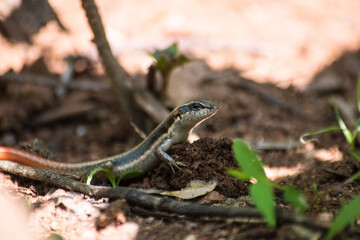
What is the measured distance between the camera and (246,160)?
2.77m

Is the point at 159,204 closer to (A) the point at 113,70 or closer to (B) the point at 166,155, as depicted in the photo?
(B) the point at 166,155

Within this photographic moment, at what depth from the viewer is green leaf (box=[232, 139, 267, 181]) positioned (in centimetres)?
272

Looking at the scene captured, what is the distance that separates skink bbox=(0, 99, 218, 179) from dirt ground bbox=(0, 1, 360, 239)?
6.9 inches

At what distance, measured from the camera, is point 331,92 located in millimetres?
6855

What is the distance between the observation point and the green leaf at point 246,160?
272 centimetres

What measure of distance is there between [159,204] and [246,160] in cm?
82

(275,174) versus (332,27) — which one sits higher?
(332,27)

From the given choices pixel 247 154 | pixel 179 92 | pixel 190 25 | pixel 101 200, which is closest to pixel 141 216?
pixel 101 200

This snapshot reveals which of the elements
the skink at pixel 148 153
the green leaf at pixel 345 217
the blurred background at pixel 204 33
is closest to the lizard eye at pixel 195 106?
the skink at pixel 148 153

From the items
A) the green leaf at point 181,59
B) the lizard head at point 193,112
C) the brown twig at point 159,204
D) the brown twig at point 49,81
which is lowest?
the brown twig at point 159,204

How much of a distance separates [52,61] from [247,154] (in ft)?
15.7

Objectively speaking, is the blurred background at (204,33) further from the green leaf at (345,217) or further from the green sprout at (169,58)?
the green leaf at (345,217)

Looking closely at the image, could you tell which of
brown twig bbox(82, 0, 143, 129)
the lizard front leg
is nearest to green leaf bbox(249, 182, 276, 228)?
the lizard front leg

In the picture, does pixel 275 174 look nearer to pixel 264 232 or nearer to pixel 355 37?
pixel 264 232
